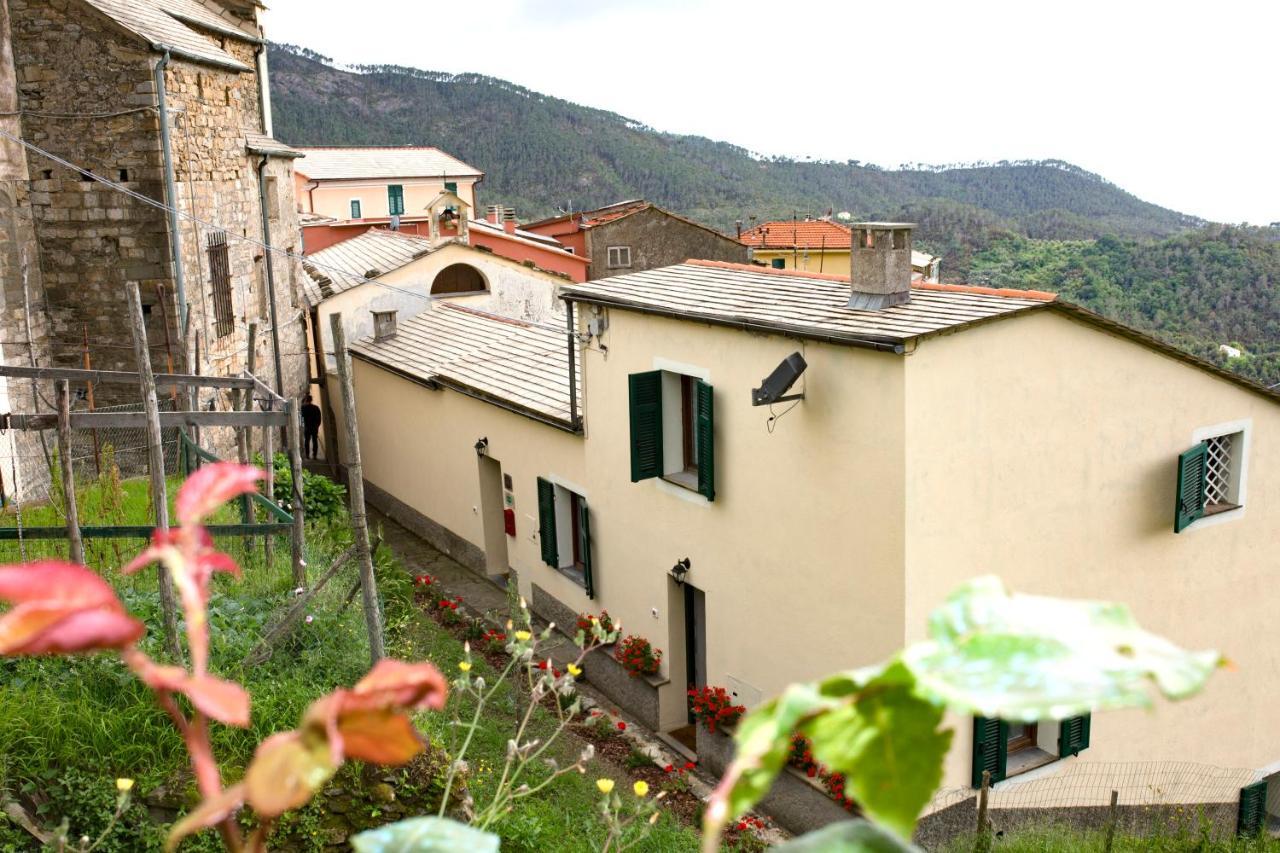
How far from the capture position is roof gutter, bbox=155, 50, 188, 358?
1468cm

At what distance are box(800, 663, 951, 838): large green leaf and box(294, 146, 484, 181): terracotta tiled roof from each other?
4821 cm

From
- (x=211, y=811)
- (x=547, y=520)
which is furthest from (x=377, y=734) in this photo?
(x=547, y=520)

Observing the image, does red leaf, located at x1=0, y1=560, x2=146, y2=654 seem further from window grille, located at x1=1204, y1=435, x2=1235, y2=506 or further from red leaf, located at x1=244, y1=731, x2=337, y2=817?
window grille, located at x1=1204, y1=435, x2=1235, y2=506

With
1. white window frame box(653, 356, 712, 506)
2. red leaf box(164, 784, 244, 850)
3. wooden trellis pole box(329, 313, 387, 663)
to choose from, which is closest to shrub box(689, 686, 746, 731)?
white window frame box(653, 356, 712, 506)

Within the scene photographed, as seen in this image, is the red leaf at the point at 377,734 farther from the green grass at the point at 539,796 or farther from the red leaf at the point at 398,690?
the green grass at the point at 539,796

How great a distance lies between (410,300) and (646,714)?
12401 millimetres

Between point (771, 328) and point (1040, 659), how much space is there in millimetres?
9065

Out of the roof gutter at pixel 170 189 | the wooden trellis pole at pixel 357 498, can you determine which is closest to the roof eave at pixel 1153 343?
the wooden trellis pole at pixel 357 498

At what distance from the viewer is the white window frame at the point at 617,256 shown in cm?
3319

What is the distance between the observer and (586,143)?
7681 centimetres

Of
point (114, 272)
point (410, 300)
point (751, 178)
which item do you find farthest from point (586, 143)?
point (114, 272)

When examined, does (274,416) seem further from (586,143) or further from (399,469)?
(586,143)

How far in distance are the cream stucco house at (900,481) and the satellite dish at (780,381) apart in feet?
0.10

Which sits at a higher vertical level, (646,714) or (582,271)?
(582,271)
